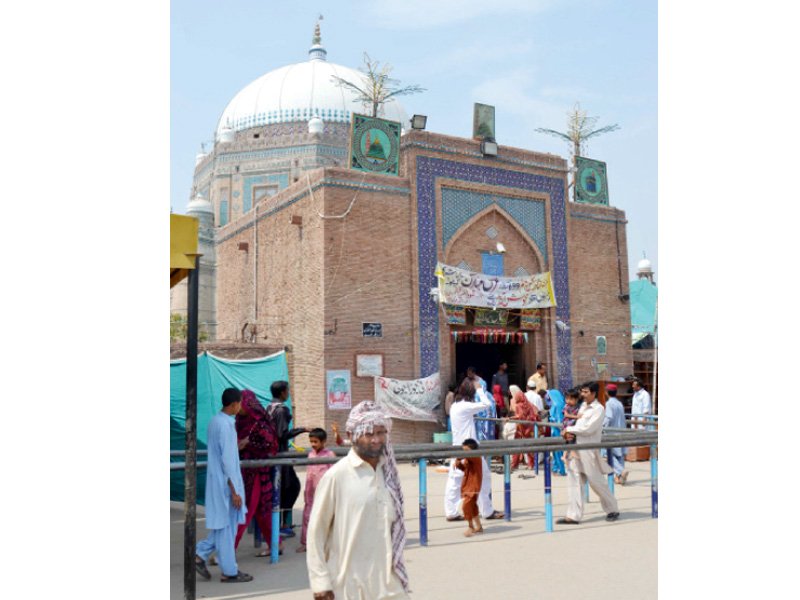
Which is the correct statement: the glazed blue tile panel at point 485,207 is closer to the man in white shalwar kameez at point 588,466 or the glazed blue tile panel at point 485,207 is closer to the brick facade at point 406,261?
the brick facade at point 406,261

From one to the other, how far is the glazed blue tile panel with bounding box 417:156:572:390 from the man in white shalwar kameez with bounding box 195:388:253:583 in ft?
28.5

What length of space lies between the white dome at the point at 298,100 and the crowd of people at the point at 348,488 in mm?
18669

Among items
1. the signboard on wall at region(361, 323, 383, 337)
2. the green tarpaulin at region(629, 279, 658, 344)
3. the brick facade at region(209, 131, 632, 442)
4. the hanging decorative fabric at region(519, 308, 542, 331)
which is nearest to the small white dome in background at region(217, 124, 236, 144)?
the brick facade at region(209, 131, 632, 442)

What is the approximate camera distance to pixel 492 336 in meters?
15.0

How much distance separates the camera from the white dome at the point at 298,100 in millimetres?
27547

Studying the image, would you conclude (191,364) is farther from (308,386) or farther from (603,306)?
(603,306)

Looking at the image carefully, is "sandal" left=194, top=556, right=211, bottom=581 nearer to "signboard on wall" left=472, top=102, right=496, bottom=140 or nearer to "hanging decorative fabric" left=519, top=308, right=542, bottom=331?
"hanging decorative fabric" left=519, top=308, right=542, bottom=331

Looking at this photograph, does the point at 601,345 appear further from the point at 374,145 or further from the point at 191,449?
the point at 191,449

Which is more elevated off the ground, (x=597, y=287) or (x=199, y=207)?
(x=199, y=207)

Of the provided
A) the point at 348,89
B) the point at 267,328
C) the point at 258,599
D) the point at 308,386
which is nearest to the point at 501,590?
the point at 258,599

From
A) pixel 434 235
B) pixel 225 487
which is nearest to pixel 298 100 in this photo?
pixel 434 235

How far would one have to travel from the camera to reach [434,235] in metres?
14.5

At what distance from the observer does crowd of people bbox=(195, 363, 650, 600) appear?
3.35 metres

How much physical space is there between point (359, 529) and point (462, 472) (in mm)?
4626
